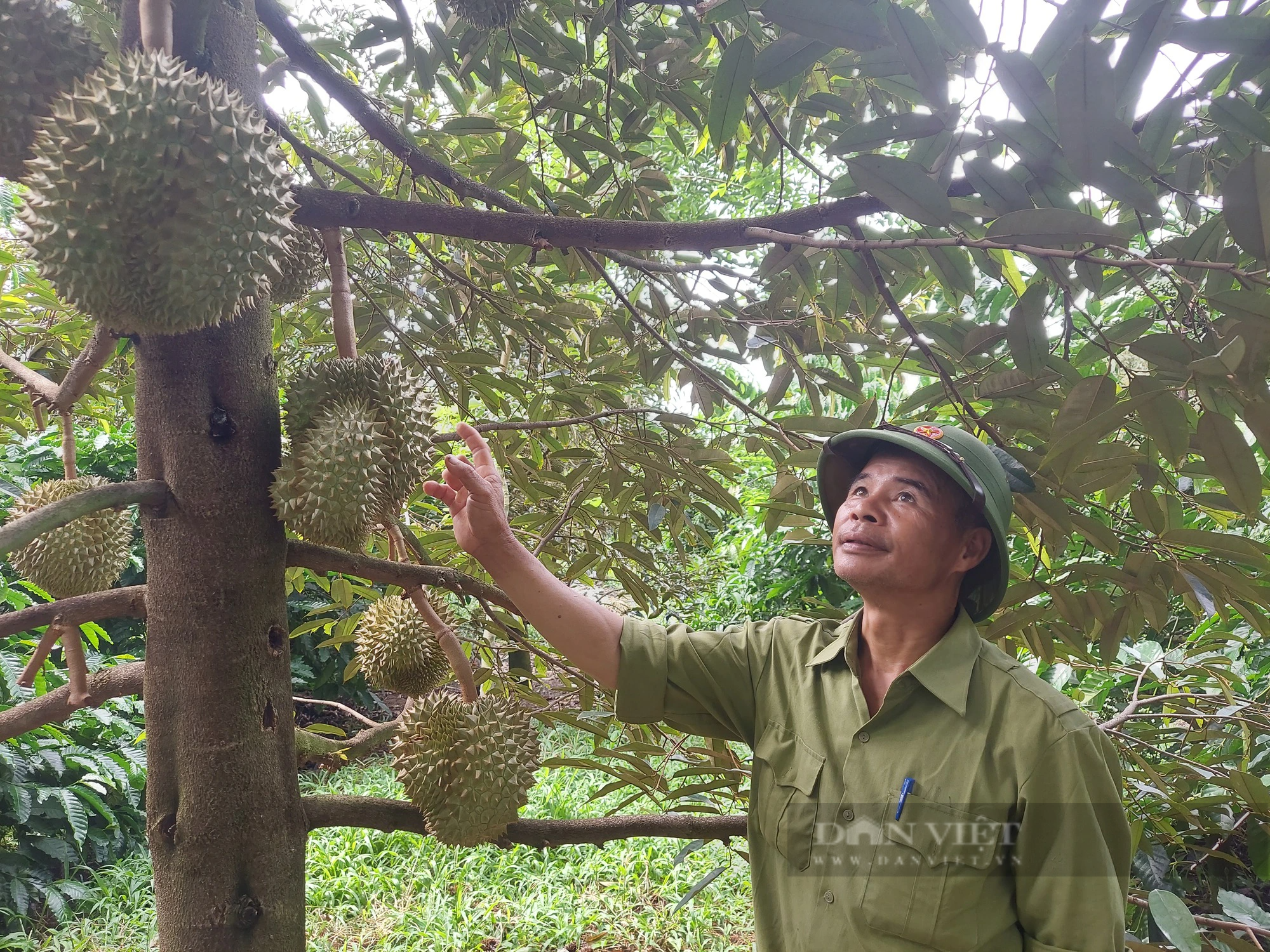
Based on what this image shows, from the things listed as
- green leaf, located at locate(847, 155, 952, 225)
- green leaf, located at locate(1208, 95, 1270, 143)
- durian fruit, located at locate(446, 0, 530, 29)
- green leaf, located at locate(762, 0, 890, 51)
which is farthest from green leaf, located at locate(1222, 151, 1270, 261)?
durian fruit, located at locate(446, 0, 530, 29)

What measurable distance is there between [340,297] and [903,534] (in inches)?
36.3

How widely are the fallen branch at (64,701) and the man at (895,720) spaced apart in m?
0.50

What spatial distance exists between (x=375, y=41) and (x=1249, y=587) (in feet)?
5.91

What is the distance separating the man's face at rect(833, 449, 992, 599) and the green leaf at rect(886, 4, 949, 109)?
657 mm

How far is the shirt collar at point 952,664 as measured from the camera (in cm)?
117

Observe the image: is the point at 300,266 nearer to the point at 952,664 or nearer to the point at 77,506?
the point at 77,506

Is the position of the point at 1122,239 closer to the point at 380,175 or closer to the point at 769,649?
the point at 769,649

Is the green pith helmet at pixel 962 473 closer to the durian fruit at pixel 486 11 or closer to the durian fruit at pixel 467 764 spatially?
the durian fruit at pixel 467 764

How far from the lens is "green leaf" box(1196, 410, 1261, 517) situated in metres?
0.88

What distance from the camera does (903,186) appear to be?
33.5 inches

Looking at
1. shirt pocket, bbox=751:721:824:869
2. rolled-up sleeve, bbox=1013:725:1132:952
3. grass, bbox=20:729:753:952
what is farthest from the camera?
grass, bbox=20:729:753:952

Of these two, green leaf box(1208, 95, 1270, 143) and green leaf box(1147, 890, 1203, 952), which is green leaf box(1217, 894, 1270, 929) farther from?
green leaf box(1208, 95, 1270, 143)

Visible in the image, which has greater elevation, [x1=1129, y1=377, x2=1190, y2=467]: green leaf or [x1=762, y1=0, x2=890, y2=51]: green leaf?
[x1=762, y1=0, x2=890, y2=51]: green leaf

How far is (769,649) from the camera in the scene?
1.47m
